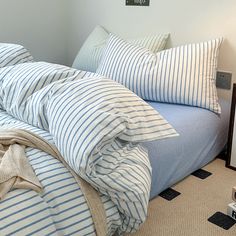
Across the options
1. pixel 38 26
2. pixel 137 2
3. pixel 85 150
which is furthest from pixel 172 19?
pixel 85 150

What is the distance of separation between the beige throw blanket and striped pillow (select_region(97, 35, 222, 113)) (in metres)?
0.90

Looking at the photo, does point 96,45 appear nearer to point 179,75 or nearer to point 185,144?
point 179,75

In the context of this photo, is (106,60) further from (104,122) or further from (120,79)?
(104,122)

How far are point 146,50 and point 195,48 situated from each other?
1.02 ft

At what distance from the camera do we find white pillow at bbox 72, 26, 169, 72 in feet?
7.70

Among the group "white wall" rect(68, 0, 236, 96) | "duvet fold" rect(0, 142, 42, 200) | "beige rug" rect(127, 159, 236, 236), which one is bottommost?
"beige rug" rect(127, 159, 236, 236)

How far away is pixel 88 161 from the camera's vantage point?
112 cm

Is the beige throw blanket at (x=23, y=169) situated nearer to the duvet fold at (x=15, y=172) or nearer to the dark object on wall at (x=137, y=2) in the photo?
the duvet fold at (x=15, y=172)

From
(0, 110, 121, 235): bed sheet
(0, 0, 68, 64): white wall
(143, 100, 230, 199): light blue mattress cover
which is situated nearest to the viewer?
(0, 110, 121, 235): bed sheet

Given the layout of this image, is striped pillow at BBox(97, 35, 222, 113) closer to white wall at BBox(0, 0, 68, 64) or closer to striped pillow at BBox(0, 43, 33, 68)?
striped pillow at BBox(0, 43, 33, 68)

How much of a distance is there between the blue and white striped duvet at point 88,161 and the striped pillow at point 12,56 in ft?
2.65

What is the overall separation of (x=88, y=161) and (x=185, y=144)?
2.47ft

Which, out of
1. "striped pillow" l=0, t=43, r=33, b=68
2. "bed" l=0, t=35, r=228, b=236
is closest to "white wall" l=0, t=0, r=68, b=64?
"striped pillow" l=0, t=43, r=33, b=68

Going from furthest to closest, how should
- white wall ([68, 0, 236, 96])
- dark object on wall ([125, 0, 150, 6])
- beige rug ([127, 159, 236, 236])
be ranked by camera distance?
1. dark object on wall ([125, 0, 150, 6])
2. white wall ([68, 0, 236, 96])
3. beige rug ([127, 159, 236, 236])
